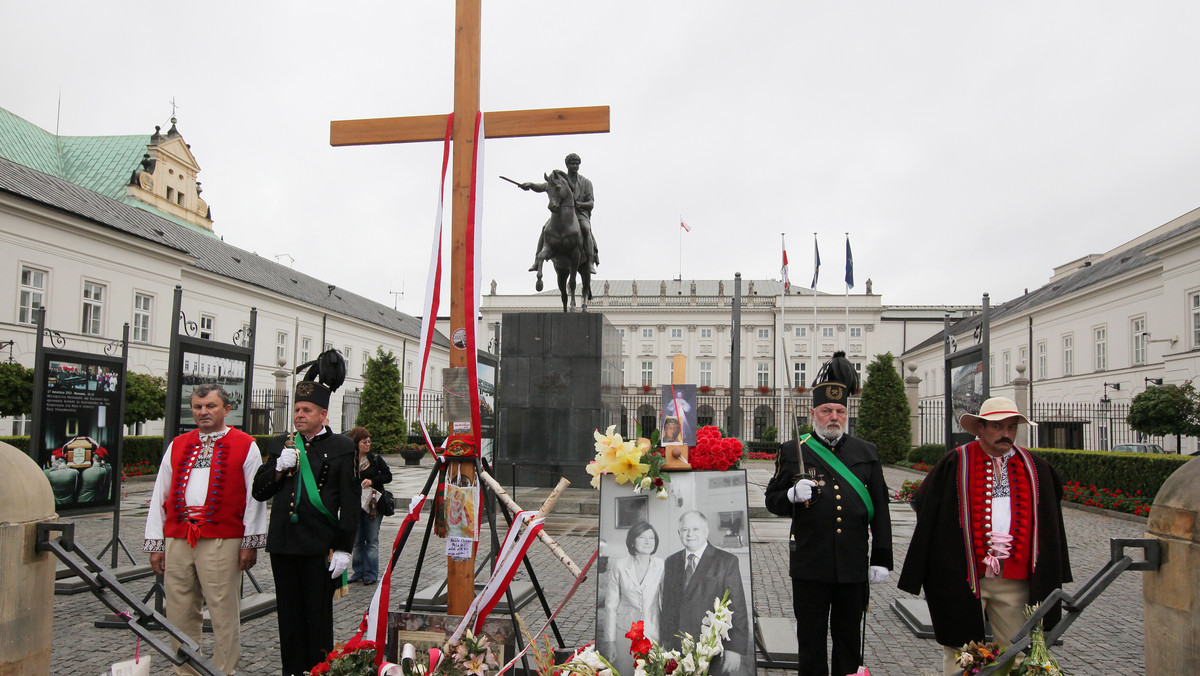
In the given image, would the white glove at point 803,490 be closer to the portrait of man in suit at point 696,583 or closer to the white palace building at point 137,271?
the portrait of man in suit at point 696,583

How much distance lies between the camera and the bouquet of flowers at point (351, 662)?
364cm

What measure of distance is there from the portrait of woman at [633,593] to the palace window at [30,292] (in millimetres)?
28432

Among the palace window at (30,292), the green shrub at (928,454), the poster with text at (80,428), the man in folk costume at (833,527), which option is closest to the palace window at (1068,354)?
the green shrub at (928,454)

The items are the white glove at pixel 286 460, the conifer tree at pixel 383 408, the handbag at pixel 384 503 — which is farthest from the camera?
the conifer tree at pixel 383 408

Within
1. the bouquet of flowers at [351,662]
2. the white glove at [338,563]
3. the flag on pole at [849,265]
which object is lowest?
the bouquet of flowers at [351,662]

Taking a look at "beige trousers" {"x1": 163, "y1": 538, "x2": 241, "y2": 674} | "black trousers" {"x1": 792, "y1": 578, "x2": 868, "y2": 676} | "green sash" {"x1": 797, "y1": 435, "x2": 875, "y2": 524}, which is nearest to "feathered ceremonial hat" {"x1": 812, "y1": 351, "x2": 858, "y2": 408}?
"green sash" {"x1": 797, "y1": 435, "x2": 875, "y2": 524}

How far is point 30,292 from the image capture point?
25844 mm

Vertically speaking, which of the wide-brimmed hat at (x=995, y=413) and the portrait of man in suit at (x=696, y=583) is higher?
the wide-brimmed hat at (x=995, y=413)

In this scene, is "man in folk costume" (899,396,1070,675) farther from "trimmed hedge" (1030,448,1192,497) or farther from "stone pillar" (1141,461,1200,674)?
"trimmed hedge" (1030,448,1192,497)

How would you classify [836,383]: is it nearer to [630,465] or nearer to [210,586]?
[630,465]

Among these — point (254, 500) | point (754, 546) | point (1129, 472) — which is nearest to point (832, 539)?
point (254, 500)

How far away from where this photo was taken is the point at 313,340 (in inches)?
1790

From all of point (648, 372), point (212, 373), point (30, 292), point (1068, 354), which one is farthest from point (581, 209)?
point (648, 372)

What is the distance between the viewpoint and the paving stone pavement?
534cm
